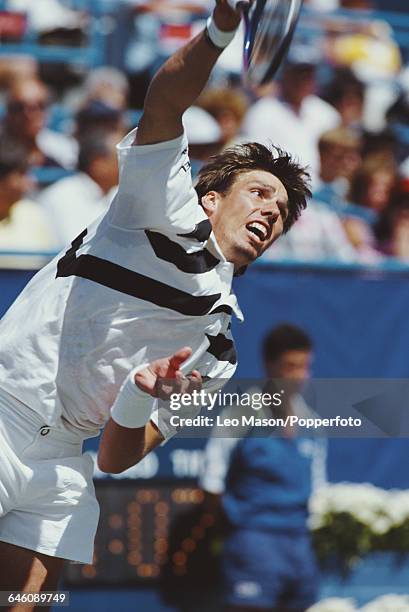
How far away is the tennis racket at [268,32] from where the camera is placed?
3.07 metres

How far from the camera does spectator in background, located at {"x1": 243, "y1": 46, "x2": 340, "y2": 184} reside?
7.53 meters

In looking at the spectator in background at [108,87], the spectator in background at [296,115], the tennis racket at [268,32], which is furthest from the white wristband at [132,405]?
the spectator in background at [296,115]

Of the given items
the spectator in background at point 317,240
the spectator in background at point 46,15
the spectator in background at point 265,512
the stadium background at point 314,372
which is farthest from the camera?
the spectator in background at point 46,15

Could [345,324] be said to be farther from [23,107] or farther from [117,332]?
[117,332]

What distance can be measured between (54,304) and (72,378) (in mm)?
219

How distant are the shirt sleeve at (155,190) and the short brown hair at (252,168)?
0.30 metres

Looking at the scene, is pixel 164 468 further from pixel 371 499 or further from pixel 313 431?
pixel 371 499

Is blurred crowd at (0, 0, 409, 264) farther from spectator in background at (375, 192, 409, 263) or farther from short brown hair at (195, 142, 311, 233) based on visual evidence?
short brown hair at (195, 142, 311, 233)

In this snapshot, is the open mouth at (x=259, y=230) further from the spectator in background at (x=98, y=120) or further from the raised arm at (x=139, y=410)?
the spectator in background at (x=98, y=120)

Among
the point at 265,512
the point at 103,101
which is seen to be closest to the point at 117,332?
the point at 265,512

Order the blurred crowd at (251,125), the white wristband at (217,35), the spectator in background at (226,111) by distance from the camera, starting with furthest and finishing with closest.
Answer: the spectator in background at (226,111), the blurred crowd at (251,125), the white wristband at (217,35)

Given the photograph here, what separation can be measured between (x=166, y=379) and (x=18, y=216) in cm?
304

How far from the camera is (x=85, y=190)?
251 inches

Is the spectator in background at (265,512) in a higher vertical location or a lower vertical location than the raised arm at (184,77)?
lower
